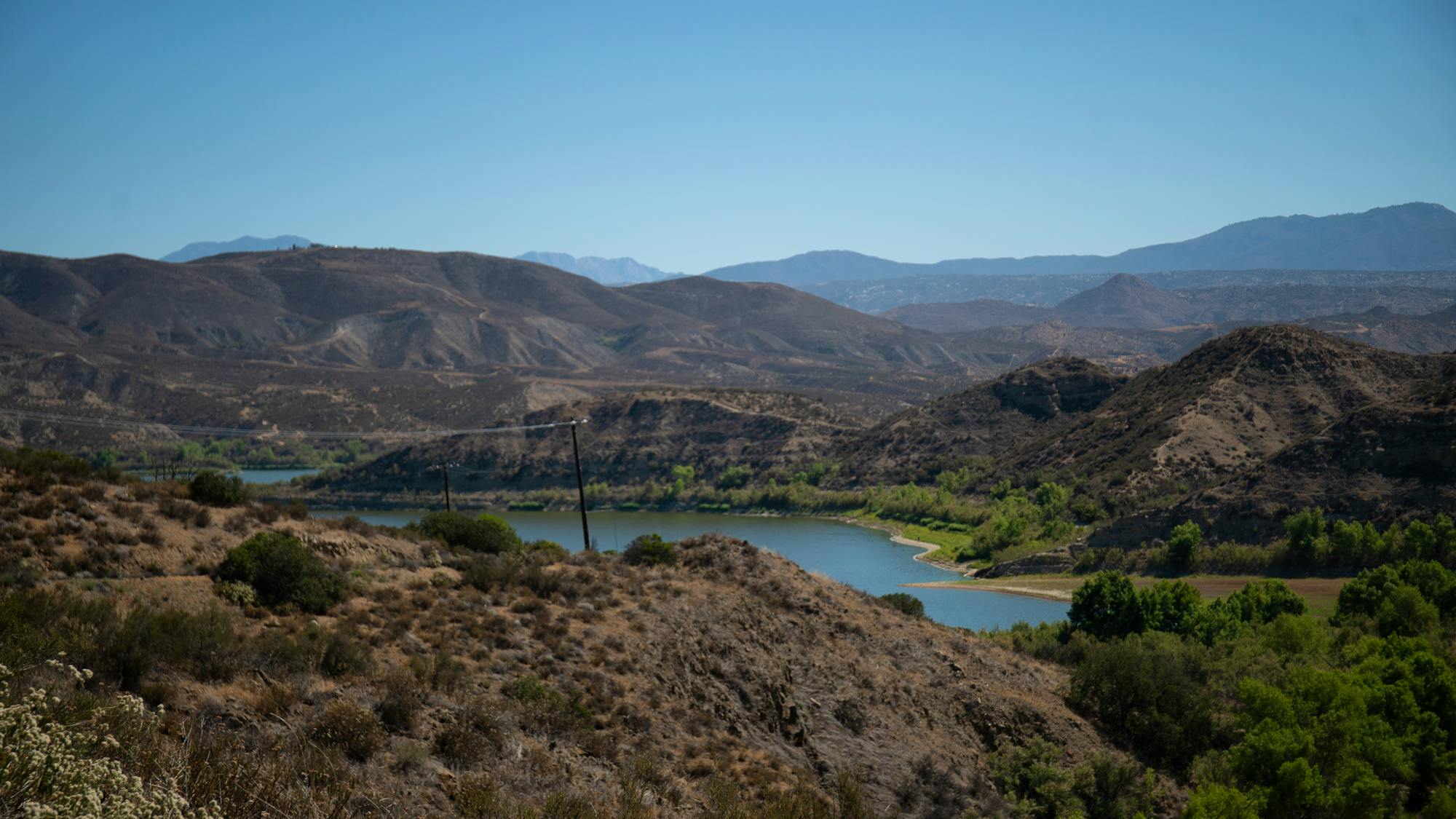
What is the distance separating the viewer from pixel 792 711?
21.9 meters

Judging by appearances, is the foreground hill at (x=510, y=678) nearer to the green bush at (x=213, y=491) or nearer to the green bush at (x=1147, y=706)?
the green bush at (x=213, y=491)

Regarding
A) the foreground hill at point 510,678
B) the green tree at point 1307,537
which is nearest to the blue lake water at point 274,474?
the green tree at point 1307,537

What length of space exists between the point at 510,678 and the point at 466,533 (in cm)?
1087

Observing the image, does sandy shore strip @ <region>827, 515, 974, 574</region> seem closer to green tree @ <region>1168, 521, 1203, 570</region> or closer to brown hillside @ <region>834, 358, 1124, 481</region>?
brown hillside @ <region>834, 358, 1124, 481</region>

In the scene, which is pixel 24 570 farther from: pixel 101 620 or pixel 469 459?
pixel 469 459

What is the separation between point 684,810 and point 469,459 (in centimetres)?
10299

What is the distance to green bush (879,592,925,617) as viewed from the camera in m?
32.7

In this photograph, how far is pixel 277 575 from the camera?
18.2m

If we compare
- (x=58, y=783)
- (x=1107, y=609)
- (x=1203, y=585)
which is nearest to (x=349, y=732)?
(x=58, y=783)

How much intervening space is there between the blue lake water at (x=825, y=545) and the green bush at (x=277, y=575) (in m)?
33.5

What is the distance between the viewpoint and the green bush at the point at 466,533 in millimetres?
27656

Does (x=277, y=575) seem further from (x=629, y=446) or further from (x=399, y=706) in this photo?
(x=629, y=446)

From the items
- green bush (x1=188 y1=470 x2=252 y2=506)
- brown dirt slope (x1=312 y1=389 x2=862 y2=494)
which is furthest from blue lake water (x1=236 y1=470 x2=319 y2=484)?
green bush (x1=188 y1=470 x2=252 y2=506)

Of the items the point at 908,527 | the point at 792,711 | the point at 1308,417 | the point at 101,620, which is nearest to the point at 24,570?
the point at 101,620
